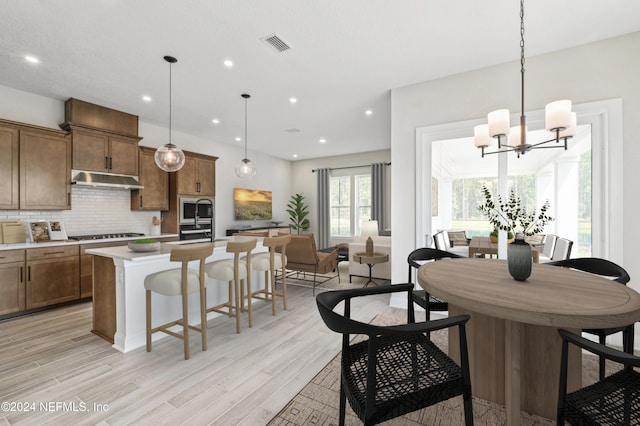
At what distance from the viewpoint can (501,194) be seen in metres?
3.30

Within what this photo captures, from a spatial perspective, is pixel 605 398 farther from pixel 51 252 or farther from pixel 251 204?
pixel 251 204

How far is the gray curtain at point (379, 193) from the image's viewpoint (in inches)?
305

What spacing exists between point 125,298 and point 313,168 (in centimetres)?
685

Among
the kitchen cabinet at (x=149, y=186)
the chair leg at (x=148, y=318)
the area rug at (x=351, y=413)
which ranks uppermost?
the kitchen cabinet at (x=149, y=186)

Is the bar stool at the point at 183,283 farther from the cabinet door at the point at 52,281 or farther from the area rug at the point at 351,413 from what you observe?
the cabinet door at the point at 52,281

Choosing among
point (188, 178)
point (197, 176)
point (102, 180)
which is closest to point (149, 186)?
point (188, 178)

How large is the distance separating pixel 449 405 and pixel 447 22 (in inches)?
119

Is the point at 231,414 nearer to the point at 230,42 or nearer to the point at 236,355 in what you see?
the point at 236,355

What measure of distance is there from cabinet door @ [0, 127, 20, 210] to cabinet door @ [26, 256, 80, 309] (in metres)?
0.81

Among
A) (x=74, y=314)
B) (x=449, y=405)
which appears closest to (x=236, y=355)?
(x=449, y=405)

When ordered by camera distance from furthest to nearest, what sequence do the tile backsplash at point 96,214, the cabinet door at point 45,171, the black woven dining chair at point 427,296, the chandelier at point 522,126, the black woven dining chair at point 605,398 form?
the tile backsplash at point 96,214 < the cabinet door at point 45,171 < the black woven dining chair at point 427,296 < the chandelier at point 522,126 < the black woven dining chair at point 605,398

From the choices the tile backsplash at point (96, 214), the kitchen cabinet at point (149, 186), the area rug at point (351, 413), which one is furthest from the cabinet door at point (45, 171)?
the area rug at point (351, 413)

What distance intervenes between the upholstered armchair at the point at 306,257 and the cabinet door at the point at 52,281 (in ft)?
9.56

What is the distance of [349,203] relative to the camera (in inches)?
337
